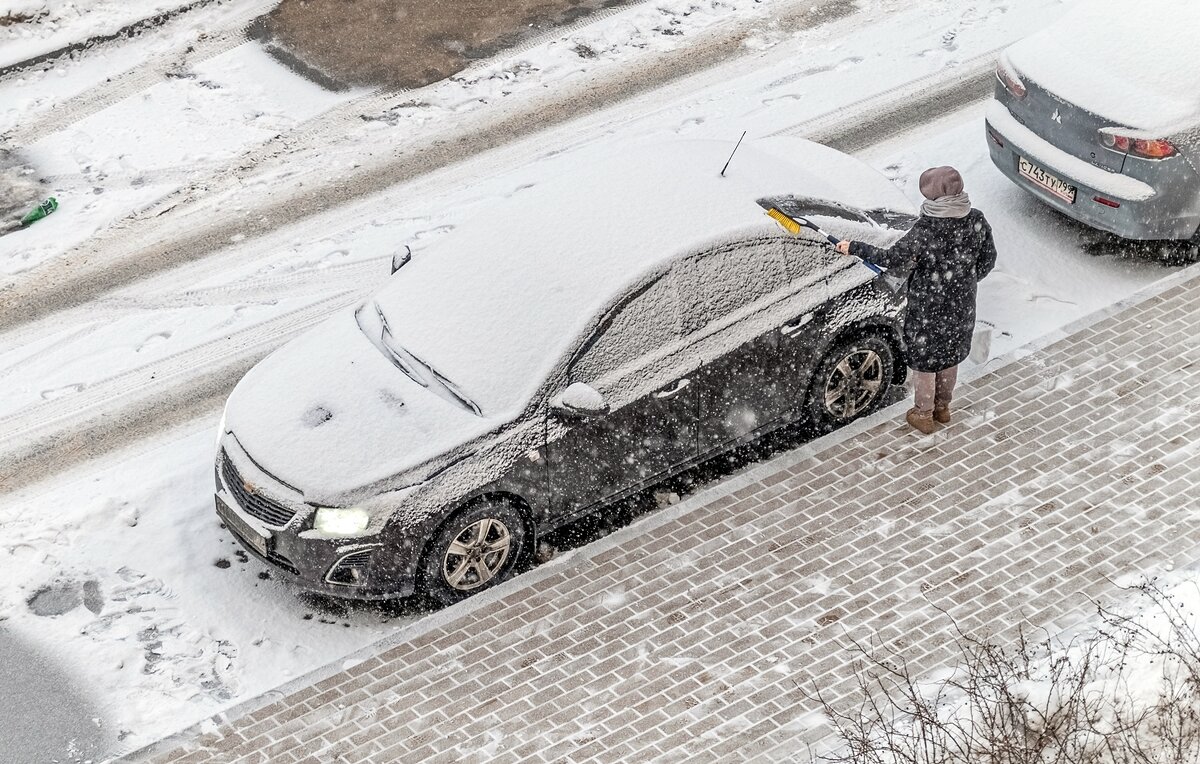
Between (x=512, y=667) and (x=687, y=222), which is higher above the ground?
(x=687, y=222)

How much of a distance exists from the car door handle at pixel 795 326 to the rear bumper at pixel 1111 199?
2927mm

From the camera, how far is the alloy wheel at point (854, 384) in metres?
9.25

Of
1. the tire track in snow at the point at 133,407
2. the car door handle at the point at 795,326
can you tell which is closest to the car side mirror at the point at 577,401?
the car door handle at the point at 795,326

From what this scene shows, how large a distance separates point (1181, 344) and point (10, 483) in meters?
7.50

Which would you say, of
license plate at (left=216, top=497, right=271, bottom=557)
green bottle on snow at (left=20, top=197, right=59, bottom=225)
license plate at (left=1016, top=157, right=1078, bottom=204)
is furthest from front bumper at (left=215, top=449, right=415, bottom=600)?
license plate at (left=1016, top=157, right=1078, bottom=204)

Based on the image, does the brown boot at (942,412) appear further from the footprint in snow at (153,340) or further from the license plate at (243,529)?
the footprint in snow at (153,340)

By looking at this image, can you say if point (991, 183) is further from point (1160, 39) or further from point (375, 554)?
point (375, 554)

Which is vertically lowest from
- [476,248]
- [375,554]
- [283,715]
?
[283,715]

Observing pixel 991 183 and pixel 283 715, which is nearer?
pixel 283 715

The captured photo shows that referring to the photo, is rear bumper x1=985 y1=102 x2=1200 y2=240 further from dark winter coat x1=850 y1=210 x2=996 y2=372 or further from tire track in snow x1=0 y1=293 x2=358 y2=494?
tire track in snow x1=0 y1=293 x2=358 y2=494

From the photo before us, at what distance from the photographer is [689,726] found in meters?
7.43

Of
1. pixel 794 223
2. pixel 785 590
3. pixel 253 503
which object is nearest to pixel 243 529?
pixel 253 503

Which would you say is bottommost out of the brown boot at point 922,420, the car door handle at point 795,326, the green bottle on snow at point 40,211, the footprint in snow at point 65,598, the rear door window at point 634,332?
the footprint in snow at point 65,598

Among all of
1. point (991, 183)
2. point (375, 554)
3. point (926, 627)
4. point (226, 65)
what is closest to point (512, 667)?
point (375, 554)
